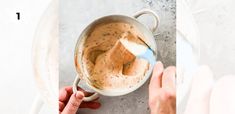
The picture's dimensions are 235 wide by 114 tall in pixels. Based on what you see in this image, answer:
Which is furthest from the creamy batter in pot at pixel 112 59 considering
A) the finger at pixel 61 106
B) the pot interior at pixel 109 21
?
the finger at pixel 61 106

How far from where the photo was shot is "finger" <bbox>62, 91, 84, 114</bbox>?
120 centimetres

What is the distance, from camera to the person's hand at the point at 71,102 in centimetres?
120

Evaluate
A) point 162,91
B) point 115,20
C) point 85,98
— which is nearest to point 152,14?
point 115,20

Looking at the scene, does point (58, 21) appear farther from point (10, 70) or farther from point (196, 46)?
point (196, 46)

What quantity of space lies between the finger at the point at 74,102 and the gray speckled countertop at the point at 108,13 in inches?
1.0

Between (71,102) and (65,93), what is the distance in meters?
0.04

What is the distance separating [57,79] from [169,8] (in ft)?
1.41

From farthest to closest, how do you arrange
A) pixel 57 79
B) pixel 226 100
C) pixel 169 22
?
pixel 57 79 → pixel 169 22 → pixel 226 100

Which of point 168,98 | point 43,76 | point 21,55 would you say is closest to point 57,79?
point 43,76

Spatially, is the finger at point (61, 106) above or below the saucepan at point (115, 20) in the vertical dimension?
below

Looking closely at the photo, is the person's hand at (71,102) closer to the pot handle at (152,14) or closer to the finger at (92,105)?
the finger at (92,105)

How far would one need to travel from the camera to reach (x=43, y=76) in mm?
1283

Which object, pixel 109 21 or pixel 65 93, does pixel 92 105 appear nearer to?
pixel 65 93

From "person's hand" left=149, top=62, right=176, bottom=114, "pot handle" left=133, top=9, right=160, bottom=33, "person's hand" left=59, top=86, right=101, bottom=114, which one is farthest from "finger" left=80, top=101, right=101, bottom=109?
"pot handle" left=133, top=9, right=160, bottom=33
